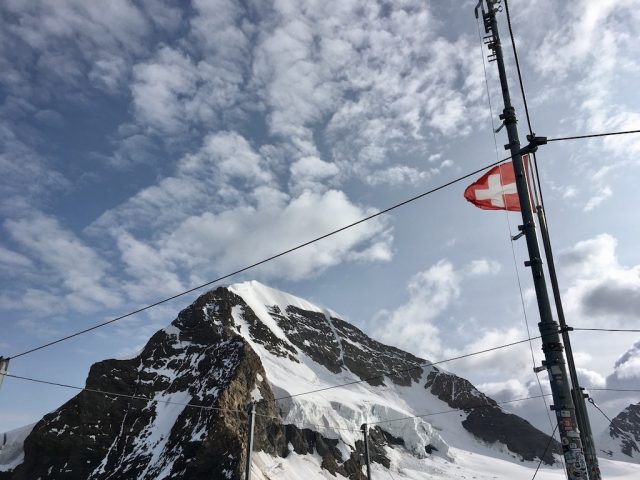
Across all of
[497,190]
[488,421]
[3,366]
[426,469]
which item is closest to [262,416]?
[426,469]

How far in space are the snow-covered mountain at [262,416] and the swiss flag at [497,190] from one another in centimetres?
4570

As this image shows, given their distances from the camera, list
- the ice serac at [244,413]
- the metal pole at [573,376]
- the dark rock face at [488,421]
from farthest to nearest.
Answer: the dark rock face at [488,421], the ice serac at [244,413], the metal pole at [573,376]

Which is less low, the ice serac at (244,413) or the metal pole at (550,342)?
the ice serac at (244,413)

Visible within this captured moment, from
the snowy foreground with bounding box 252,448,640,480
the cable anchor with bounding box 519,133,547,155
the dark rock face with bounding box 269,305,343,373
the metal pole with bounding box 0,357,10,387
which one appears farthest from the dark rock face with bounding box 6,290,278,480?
the cable anchor with bounding box 519,133,547,155

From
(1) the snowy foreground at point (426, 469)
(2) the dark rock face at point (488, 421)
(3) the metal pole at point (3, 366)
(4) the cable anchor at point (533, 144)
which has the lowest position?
(1) the snowy foreground at point (426, 469)

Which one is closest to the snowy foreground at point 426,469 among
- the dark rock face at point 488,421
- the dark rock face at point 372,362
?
the dark rock face at point 488,421

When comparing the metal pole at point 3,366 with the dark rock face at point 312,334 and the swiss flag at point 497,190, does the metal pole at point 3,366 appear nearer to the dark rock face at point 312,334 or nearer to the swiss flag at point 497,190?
the swiss flag at point 497,190

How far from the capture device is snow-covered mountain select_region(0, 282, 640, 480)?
73.0m

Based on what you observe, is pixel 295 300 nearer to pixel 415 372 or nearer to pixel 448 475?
pixel 415 372

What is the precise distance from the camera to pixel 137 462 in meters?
70.7

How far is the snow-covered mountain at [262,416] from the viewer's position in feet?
240

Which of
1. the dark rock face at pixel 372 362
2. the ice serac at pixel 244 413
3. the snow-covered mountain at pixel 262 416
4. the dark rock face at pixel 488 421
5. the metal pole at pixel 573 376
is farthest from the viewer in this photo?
the dark rock face at pixel 372 362

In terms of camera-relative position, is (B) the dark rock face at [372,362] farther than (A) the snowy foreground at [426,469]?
Yes

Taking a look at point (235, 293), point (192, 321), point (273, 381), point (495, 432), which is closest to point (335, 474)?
point (273, 381)
